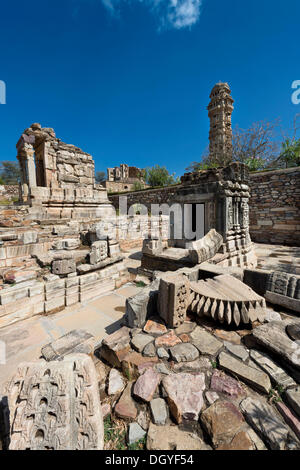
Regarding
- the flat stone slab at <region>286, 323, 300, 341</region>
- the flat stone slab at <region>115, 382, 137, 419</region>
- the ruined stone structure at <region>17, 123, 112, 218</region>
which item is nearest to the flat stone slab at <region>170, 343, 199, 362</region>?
the flat stone slab at <region>115, 382, 137, 419</region>

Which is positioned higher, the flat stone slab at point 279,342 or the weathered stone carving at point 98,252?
the weathered stone carving at point 98,252

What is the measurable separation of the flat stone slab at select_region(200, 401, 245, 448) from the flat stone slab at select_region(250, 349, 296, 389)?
1.39 feet

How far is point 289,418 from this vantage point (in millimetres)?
1132

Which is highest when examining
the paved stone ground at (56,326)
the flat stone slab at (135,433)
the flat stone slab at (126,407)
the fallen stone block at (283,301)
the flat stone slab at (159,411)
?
the fallen stone block at (283,301)

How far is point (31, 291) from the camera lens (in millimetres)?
2973

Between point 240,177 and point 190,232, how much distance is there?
213 centimetres

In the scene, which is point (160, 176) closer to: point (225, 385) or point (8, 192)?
point (8, 192)

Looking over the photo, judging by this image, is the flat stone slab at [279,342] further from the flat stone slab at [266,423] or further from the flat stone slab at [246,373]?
the flat stone slab at [266,423]

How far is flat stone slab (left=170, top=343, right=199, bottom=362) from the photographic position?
1.62 metres

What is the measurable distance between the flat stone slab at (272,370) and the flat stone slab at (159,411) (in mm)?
852

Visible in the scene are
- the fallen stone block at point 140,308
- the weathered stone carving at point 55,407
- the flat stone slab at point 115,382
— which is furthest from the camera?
the fallen stone block at point 140,308

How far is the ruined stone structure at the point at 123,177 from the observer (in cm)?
2557

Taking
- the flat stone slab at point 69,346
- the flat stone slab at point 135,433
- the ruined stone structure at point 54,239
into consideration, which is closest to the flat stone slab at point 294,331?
the flat stone slab at point 135,433
